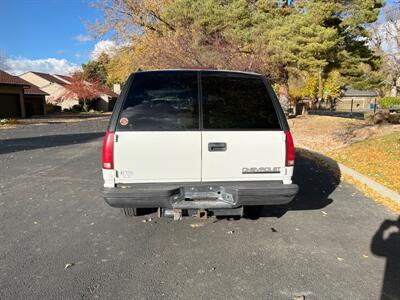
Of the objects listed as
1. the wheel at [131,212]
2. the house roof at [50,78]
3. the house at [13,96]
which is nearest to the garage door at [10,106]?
the house at [13,96]

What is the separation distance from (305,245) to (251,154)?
1329mm

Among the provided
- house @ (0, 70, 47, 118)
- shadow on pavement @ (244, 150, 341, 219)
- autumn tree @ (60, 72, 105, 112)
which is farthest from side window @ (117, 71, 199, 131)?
autumn tree @ (60, 72, 105, 112)

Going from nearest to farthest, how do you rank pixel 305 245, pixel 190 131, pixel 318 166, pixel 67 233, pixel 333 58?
pixel 190 131
pixel 305 245
pixel 67 233
pixel 318 166
pixel 333 58

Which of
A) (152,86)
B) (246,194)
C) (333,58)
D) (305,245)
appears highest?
(333,58)

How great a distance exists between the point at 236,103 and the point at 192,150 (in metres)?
0.79

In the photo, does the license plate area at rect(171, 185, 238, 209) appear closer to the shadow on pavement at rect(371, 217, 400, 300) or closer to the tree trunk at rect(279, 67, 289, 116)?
the shadow on pavement at rect(371, 217, 400, 300)

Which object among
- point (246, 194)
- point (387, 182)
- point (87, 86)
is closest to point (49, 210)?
point (246, 194)

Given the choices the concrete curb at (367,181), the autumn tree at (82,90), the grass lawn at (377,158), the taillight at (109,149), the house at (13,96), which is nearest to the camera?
the taillight at (109,149)

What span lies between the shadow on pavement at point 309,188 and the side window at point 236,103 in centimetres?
143

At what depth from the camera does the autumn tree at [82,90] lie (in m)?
49.9

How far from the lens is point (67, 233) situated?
4.38m

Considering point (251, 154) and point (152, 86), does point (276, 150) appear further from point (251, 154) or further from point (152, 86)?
point (152, 86)

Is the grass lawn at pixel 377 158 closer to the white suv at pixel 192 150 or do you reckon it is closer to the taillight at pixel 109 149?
the white suv at pixel 192 150

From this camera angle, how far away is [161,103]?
12.4 ft
